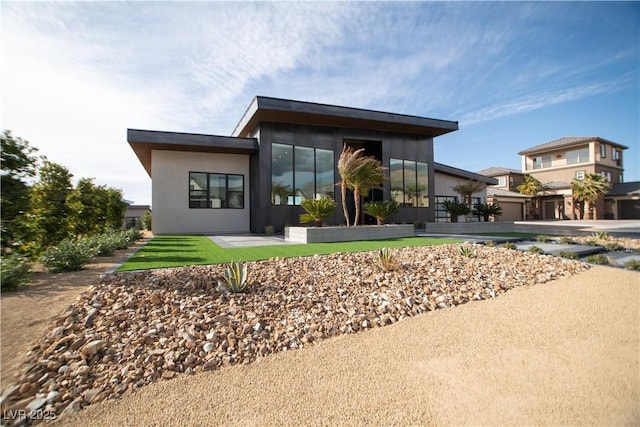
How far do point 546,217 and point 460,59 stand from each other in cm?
3488

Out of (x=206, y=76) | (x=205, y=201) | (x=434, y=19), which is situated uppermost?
(x=434, y=19)

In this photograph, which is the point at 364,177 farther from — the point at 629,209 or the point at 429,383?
the point at 629,209

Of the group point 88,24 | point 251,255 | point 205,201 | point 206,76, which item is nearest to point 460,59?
point 206,76

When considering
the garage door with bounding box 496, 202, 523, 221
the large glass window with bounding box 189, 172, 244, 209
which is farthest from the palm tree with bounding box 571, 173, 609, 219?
the large glass window with bounding box 189, 172, 244, 209

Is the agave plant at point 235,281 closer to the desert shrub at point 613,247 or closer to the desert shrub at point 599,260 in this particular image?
the desert shrub at point 599,260

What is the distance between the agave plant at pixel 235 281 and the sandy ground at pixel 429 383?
1633 mm

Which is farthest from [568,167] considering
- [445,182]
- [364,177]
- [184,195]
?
[184,195]

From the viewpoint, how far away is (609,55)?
738 centimetres

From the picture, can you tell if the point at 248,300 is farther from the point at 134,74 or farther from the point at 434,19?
the point at 434,19

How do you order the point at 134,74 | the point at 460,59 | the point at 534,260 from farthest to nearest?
the point at 460,59 → the point at 534,260 → the point at 134,74

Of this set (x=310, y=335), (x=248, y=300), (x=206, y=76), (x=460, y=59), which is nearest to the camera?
(x=310, y=335)

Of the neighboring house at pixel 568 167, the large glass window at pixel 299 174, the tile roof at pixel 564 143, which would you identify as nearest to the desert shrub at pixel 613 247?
the large glass window at pixel 299 174

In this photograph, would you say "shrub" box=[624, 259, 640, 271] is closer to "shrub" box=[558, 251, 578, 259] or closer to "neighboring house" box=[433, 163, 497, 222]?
"shrub" box=[558, 251, 578, 259]

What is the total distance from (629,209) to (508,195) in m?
13.8
